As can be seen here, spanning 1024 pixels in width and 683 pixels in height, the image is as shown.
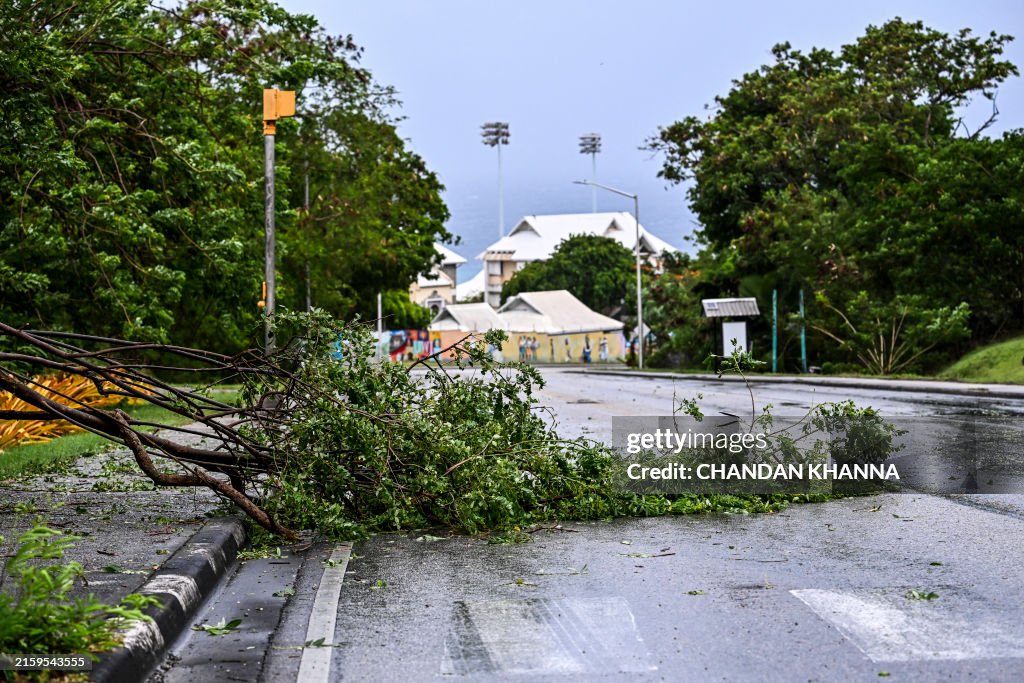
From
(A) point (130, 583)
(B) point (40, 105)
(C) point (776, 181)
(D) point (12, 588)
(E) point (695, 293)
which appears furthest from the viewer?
(E) point (695, 293)

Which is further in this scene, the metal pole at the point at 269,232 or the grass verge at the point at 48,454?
the metal pole at the point at 269,232

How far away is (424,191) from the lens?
53.9 meters

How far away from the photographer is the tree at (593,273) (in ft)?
342

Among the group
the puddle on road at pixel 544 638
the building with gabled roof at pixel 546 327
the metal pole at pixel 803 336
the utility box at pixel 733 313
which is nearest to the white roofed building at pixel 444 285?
the building with gabled roof at pixel 546 327

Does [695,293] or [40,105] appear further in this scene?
[695,293]

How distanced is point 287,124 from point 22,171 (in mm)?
7272

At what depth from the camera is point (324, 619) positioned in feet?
20.7

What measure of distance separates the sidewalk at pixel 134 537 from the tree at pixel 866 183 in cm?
2806

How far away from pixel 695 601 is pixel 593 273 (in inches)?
3899

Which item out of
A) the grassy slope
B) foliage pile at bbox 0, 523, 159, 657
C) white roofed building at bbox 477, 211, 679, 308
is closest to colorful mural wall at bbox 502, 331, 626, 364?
white roofed building at bbox 477, 211, 679, 308

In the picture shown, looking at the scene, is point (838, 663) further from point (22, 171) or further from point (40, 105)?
point (22, 171)

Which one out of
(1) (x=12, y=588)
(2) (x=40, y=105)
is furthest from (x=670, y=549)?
(2) (x=40, y=105)

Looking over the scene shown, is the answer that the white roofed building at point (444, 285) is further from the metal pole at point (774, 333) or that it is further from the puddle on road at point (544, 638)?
the puddle on road at point (544, 638)

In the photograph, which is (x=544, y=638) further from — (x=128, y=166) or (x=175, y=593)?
(x=128, y=166)
